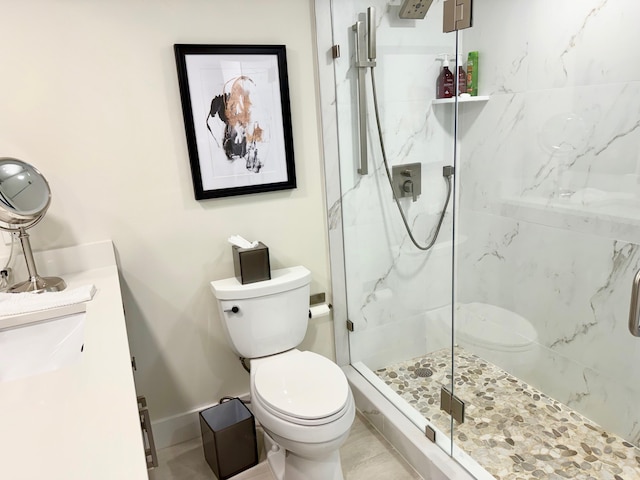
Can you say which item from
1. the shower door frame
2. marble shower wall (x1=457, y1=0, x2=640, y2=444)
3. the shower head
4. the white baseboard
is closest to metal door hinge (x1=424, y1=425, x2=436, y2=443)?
the shower door frame

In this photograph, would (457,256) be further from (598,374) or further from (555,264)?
(598,374)

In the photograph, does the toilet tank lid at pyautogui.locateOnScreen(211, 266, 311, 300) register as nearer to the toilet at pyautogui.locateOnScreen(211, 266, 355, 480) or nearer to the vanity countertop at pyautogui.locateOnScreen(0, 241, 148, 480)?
the toilet at pyautogui.locateOnScreen(211, 266, 355, 480)

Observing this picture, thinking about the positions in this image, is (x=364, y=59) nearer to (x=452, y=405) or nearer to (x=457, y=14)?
(x=457, y=14)

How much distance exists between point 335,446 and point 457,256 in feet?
3.98

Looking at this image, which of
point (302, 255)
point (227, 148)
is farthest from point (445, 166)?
point (227, 148)

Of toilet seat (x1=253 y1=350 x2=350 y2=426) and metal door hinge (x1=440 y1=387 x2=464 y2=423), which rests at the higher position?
toilet seat (x1=253 y1=350 x2=350 y2=426)

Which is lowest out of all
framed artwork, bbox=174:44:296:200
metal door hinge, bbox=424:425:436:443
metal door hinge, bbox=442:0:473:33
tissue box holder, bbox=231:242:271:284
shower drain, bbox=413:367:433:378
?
metal door hinge, bbox=424:425:436:443

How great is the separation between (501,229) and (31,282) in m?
2.12

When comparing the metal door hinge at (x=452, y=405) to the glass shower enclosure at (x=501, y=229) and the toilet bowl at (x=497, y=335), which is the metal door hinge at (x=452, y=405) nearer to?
the glass shower enclosure at (x=501, y=229)

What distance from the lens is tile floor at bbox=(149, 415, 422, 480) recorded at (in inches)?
74.6

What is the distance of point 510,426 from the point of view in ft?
6.57

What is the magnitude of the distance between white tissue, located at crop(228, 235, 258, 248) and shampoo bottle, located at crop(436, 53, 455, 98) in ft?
3.73

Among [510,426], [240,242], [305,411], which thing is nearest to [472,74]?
[240,242]

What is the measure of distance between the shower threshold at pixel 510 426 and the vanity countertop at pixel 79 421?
4.72ft
